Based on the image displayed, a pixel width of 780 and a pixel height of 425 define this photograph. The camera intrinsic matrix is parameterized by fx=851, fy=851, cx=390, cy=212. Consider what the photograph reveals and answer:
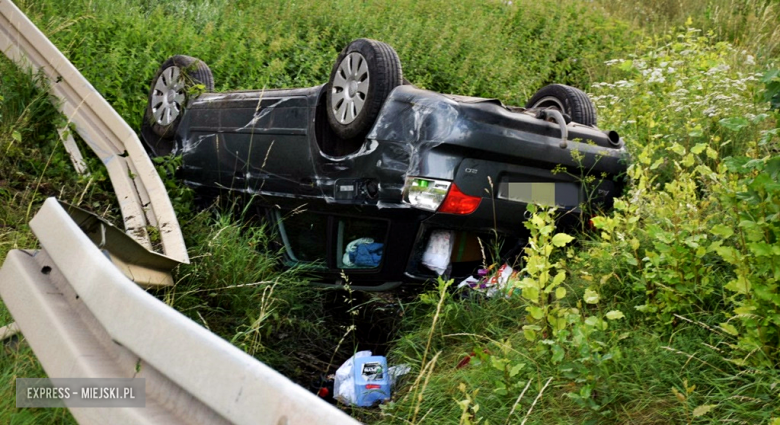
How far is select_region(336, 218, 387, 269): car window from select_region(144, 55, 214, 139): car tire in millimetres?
2591

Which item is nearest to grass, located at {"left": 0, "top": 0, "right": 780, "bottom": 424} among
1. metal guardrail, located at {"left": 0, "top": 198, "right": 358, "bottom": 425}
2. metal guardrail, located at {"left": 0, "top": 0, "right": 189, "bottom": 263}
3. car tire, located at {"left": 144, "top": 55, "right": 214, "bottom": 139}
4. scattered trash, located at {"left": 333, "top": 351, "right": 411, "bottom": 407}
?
scattered trash, located at {"left": 333, "top": 351, "right": 411, "bottom": 407}

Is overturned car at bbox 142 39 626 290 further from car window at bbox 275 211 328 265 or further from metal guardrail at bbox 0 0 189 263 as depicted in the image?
metal guardrail at bbox 0 0 189 263

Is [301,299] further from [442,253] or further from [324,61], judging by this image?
[324,61]

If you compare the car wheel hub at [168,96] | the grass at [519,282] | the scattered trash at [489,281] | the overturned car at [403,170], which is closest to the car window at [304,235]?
the overturned car at [403,170]

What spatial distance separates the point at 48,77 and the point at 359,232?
10.2 feet

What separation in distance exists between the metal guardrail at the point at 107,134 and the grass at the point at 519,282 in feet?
0.57

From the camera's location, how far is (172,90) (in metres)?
7.36

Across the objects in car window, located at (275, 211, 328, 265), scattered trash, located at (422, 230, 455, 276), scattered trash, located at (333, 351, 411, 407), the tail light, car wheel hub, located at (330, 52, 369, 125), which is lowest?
scattered trash, located at (333, 351, 411, 407)

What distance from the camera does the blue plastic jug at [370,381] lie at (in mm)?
4066

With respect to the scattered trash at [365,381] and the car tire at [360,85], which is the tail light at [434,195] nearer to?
the car tire at [360,85]

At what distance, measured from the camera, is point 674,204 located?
3992 millimetres

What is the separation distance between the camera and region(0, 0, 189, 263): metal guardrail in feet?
17.1

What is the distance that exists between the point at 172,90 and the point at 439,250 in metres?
3.63

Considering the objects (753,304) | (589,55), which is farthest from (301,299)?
(589,55)
